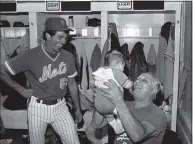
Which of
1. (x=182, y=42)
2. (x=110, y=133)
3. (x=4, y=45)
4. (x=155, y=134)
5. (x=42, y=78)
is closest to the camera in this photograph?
(x=155, y=134)

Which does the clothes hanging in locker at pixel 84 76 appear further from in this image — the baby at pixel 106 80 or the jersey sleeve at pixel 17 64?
the baby at pixel 106 80

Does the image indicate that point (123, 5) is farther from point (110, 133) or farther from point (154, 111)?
point (154, 111)

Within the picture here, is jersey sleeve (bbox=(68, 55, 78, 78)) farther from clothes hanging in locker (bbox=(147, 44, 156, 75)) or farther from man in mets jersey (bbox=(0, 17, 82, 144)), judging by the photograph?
clothes hanging in locker (bbox=(147, 44, 156, 75))

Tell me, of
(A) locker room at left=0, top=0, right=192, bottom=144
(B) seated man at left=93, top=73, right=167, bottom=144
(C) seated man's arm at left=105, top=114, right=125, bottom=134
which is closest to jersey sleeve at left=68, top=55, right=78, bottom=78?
(A) locker room at left=0, top=0, right=192, bottom=144

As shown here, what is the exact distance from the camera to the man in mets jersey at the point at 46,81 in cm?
248

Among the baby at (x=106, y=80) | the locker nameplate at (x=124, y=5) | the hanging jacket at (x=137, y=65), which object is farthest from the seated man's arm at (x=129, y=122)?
the locker nameplate at (x=124, y=5)

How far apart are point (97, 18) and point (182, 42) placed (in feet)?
4.01

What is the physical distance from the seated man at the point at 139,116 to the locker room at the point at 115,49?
1355 mm

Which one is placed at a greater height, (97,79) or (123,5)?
(123,5)

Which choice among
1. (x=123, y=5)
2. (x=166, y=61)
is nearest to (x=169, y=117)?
(x=166, y=61)

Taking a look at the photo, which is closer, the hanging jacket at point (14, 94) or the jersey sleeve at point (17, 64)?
the jersey sleeve at point (17, 64)

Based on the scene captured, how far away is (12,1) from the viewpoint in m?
3.77

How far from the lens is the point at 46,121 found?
2.50 meters

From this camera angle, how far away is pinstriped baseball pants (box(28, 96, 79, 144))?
8.15 feet
